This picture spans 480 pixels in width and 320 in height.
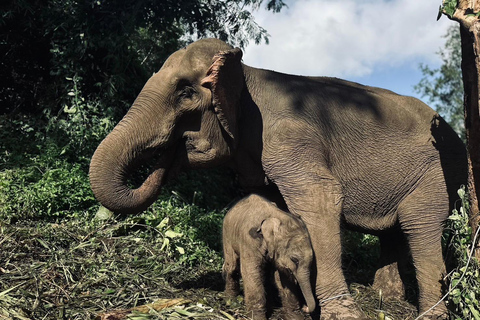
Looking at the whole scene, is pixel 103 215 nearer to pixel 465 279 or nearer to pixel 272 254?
pixel 272 254

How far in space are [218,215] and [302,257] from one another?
13.2 feet

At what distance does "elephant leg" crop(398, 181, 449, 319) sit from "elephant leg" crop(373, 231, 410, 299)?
0.97 m

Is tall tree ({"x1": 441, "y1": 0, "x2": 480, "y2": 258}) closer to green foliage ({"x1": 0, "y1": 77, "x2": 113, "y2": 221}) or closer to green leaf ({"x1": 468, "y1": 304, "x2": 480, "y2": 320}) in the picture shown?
green leaf ({"x1": 468, "y1": 304, "x2": 480, "y2": 320})

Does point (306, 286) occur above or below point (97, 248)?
above

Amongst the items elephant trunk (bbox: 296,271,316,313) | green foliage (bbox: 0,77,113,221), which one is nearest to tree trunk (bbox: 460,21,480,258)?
elephant trunk (bbox: 296,271,316,313)

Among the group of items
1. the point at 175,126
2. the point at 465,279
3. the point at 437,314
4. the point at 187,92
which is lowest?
the point at 437,314

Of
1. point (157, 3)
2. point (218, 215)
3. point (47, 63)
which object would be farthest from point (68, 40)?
point (218, 215)

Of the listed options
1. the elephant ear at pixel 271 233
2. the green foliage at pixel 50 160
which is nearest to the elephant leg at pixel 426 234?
the elephant ear at pixel 271 233

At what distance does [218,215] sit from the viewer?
8.91m

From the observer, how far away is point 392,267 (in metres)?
6.90

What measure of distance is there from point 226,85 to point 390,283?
3256mm

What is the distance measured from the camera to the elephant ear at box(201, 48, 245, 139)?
5.23 meters

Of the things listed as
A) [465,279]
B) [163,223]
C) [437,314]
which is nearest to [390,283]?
[437,314]

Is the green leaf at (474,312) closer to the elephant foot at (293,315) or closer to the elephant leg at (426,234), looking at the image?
the elephant leg at (426,234)
